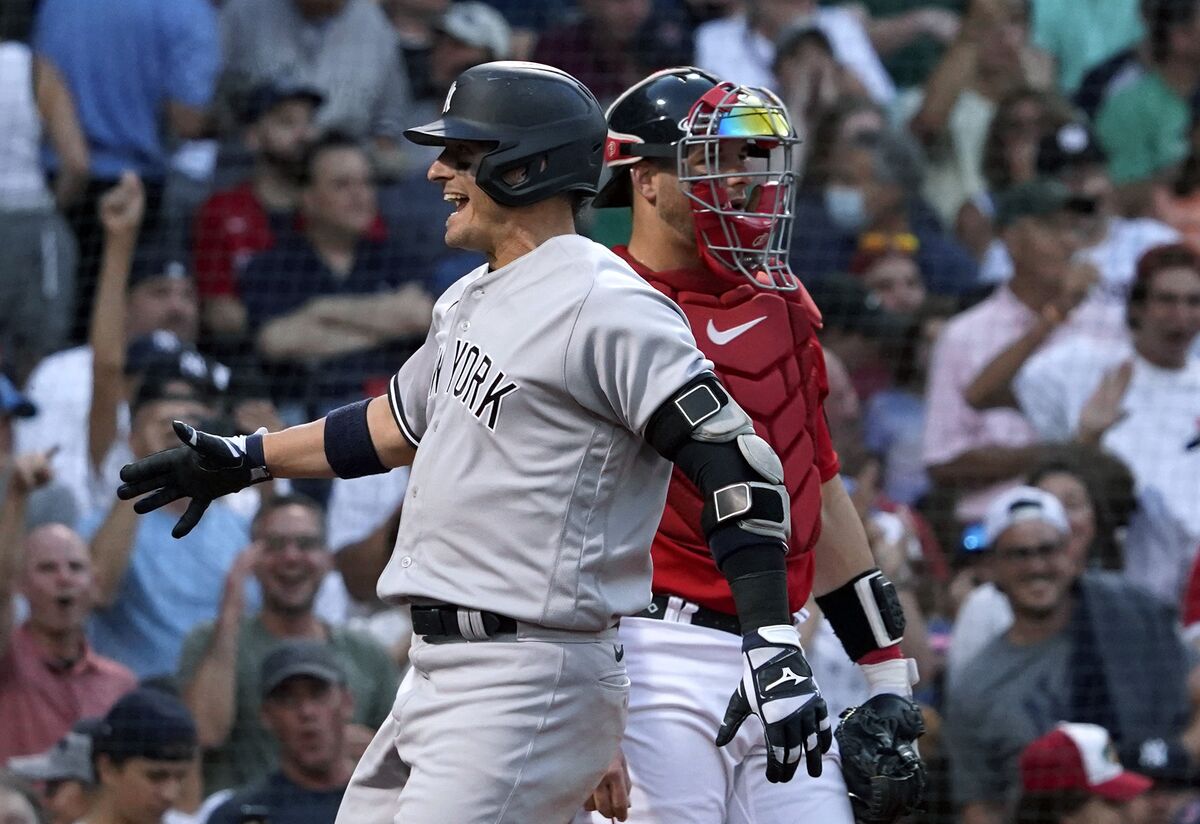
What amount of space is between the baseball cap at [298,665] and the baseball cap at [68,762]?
0.47m

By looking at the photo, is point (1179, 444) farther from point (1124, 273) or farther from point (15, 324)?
point (15, 324)

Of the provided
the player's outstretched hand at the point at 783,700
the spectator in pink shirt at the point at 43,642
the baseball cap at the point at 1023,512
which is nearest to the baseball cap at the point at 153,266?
the spectator in pink shirt at the point at 43,642

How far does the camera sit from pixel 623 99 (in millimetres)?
3730

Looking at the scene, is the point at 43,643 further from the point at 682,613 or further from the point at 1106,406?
the point at 1106,406

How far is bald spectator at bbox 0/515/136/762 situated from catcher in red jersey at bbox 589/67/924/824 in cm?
259

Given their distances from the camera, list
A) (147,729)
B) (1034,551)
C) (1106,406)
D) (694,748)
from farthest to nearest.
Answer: (1106,406) → (1034,551) → (147,729) → (694,748)

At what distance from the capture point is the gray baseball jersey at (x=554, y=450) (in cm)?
298

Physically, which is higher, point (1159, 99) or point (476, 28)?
point (476, 28)

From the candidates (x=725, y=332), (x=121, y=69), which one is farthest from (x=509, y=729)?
(x=121, y=69)

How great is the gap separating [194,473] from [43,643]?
2.51 m

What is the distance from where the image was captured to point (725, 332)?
352 cm

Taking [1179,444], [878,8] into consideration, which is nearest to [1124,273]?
[1179,444]

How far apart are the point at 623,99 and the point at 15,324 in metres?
3.91

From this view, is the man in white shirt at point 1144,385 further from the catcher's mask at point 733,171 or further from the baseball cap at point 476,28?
the catcher's mask at point 733,171
